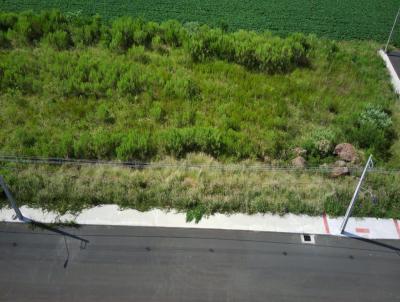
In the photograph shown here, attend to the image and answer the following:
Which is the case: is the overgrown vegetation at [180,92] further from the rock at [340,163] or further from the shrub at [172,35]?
the rock at [340,163]

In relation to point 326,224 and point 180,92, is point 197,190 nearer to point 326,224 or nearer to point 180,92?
point 326,224

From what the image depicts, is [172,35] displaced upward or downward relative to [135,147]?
upward

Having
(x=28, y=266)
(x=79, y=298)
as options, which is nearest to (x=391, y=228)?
(x=79, y=298)

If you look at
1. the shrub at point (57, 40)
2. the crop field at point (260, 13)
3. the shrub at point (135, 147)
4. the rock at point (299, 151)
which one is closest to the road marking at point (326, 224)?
the rock at point (299, 151)

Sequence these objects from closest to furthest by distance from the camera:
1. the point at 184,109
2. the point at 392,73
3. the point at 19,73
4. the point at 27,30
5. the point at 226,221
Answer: the point at 226,221 → the point at 184,109 → the point at 19,73 → the point at 27,30 → the point at 392,73

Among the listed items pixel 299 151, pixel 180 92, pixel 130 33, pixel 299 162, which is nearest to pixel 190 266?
pixel 299 162

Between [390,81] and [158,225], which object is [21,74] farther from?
[390,81]
